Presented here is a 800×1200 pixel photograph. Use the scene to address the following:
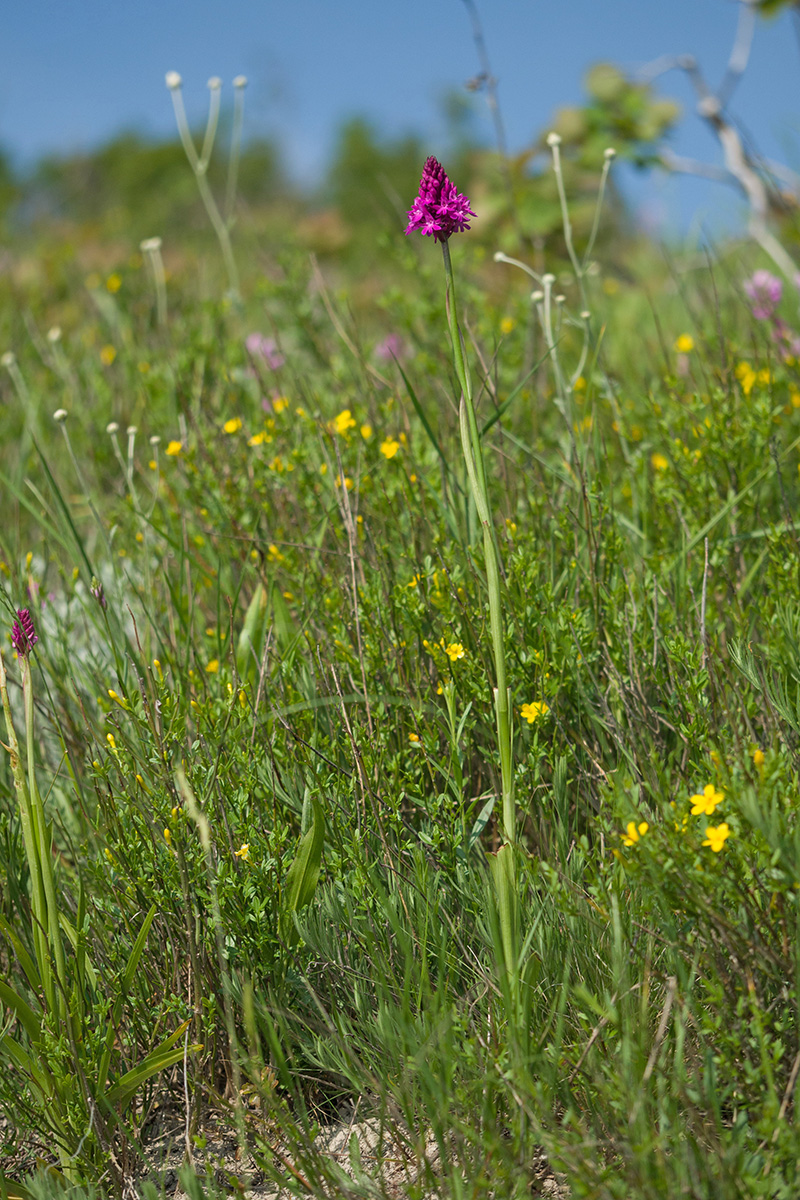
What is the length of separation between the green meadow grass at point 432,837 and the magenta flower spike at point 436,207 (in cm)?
41

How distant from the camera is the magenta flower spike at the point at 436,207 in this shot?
115 cm

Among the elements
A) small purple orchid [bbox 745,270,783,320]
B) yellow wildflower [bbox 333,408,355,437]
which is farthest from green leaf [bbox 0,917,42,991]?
small purple orchid [bbox 745,270,783,320]

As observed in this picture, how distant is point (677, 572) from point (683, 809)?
0.81 meters

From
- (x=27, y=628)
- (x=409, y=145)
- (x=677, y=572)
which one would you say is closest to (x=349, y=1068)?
(x=27, y=628)

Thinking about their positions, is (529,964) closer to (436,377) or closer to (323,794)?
(323,794)

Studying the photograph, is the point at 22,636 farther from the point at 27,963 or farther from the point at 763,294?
the point at 763,294

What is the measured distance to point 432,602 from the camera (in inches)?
68.8

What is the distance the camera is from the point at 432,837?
4.55 feet

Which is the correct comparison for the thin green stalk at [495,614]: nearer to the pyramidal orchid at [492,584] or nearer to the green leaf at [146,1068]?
the pyramidal orchid at [492,584]

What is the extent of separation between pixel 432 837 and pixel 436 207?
922mm

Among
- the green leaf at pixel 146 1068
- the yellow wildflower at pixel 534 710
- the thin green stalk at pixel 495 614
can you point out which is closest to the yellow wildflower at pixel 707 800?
the thin green stalk at pixel 495 614

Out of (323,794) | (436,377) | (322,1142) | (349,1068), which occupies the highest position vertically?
(436,377)

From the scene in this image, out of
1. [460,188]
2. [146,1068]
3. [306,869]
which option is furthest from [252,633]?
[460,188]

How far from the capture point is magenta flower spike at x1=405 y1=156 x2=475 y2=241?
1152mm
